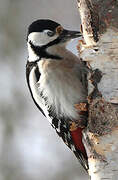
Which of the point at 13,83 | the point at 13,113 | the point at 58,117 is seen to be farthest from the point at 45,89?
the point at 13,83

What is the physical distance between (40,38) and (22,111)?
465 centimetres

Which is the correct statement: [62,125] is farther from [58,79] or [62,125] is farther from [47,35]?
[47,35]

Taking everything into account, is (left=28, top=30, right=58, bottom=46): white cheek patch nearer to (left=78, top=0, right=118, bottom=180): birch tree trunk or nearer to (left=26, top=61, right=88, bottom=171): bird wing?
(left=26, top=61, right=88, bottom=171): bird wing

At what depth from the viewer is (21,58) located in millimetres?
8094

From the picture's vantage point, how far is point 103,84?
2.52 m

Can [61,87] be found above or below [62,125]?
above

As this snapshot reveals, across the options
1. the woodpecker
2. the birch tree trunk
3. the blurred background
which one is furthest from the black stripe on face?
Result: the blurred background

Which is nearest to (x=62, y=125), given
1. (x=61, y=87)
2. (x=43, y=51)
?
(x=61, y=87)

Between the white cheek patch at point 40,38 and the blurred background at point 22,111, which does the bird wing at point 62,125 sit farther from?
the blurred background at point 22,111

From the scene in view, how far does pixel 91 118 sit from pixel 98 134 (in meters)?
0.09

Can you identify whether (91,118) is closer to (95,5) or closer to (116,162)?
(116,162)

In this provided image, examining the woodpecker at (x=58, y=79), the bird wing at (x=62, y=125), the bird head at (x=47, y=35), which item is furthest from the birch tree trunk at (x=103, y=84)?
the bird head at (x=47, y=35)

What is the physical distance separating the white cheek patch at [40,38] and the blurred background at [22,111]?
354 centimetres

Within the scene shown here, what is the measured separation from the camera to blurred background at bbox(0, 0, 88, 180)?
694cm
